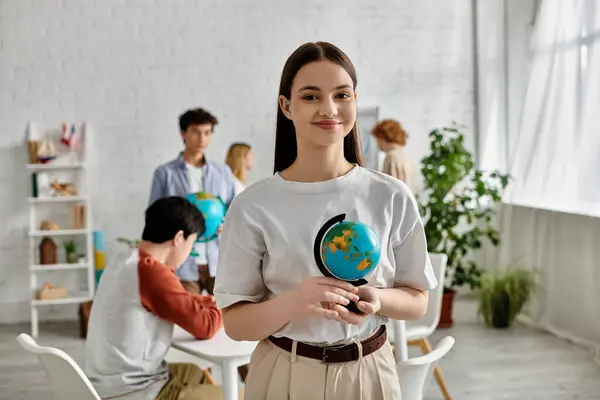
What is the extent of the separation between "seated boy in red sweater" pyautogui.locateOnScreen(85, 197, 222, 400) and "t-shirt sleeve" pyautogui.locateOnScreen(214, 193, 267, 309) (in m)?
1.05

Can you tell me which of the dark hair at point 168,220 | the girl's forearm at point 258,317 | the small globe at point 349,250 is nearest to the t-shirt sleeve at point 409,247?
the small globe at point 349,250

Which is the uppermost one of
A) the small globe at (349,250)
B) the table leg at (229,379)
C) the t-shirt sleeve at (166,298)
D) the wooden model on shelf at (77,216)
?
the small globe at (349,250)

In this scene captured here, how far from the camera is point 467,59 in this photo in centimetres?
648

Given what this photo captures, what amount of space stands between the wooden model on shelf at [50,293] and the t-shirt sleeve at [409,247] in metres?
4.83

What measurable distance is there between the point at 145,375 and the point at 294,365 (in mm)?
1129

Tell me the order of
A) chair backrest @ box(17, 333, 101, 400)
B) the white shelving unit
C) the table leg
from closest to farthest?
chair backrest @ box(17, 333, 101, 400), the table leg, the white shelving unit

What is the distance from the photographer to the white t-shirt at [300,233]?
1.33 m

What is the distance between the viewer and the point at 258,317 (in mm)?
1324

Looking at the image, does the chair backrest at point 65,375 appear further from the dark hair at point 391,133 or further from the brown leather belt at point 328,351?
the dark hair at point 391,133

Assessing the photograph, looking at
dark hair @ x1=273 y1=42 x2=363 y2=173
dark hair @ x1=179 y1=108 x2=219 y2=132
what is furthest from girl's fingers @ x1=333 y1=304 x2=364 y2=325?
dark hair @ x1=179 y1=108 x2=219 y2=132

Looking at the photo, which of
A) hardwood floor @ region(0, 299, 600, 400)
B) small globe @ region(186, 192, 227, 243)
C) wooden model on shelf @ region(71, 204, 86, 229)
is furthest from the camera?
wooden model on shelf @ region(71, 204, 86, 229)

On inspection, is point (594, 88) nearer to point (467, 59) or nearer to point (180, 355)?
point (467, 59)

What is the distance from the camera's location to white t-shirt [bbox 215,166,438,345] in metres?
1.33

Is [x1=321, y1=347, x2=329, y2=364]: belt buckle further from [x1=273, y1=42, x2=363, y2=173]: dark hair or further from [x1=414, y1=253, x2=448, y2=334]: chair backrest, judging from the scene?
[x1=414, y1=253, x2=448, y2=334]: chair backrest
